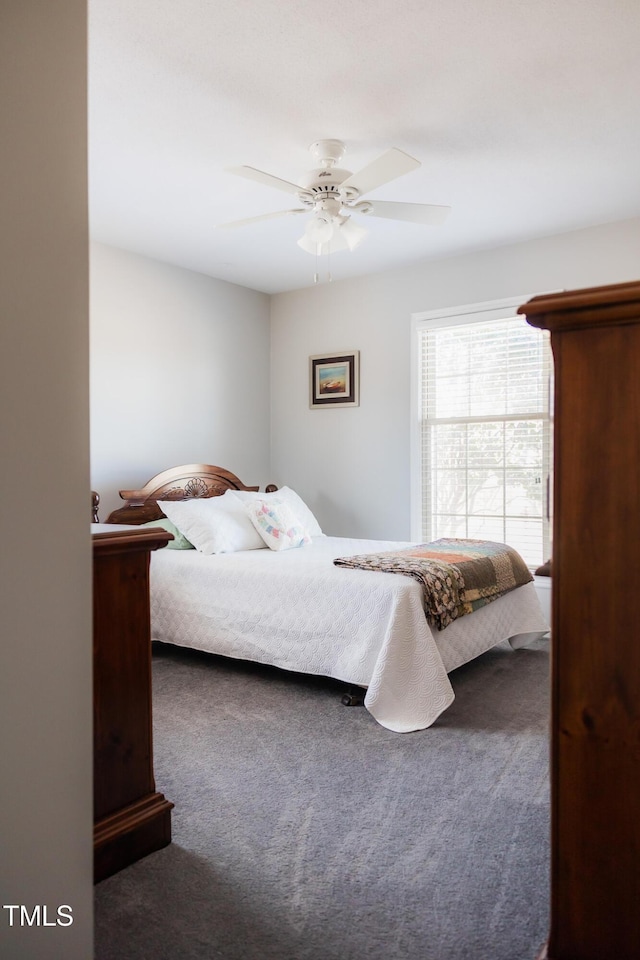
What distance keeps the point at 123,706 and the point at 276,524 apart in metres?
2.39

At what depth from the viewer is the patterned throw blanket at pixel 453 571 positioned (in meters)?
2.97

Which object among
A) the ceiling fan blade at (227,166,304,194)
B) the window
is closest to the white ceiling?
the ceiling fan blade at (227,166,304,194)

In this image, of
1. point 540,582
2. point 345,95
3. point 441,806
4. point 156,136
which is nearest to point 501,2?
point 345,95

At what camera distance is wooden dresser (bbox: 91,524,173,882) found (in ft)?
5.68

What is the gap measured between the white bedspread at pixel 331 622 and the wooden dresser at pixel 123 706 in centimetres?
117

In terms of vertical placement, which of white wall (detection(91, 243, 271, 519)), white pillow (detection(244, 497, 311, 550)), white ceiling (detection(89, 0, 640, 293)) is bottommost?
white pillow (detection(244, 497, 311, 550))

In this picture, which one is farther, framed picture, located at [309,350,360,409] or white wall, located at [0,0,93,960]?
framed picture, located at [309,350,360,409]

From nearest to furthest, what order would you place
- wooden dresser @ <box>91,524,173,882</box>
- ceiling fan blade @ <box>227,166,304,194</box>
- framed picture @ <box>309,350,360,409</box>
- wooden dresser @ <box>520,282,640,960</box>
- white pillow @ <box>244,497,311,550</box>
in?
wooden dresser @ <box>520,282,640,960</box> < wooden dresser @ <box>91,524,173,882</box> < ceiling fan blade @ <box>227,166,304,194</box> < white pillow @ <box>244,497,311,550</box> < framed picture @ <box>309,350,360,409</box>

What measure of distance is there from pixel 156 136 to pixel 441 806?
3.00 m

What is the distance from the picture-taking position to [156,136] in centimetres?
304

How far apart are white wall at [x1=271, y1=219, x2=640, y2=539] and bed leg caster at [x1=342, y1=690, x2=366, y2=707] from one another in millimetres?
2201

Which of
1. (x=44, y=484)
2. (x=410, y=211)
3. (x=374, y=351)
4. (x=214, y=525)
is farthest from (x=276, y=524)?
(x=44, y=484)

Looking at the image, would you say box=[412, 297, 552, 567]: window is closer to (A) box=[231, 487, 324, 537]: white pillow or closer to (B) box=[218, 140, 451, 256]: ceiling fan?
(A) box=[231, 487, 324, 537]: white pillow

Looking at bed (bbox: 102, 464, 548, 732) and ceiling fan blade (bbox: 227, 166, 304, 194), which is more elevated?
ceiling fan blade (bbox: 227, 166, 304, 194)
